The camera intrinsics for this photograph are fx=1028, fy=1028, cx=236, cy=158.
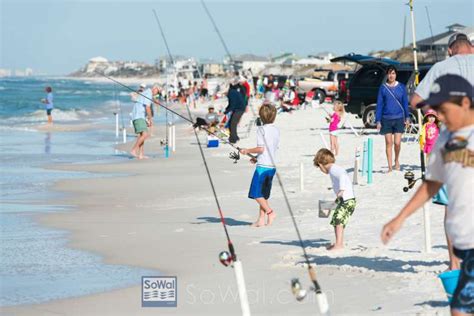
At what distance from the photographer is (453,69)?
7.03m

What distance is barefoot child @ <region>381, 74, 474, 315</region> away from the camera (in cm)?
480

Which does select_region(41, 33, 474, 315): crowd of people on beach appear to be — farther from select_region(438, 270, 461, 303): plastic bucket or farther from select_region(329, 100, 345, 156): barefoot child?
select_region(329, 100, 345, 156): barefoot child

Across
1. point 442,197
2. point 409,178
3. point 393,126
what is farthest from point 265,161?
point 393,126

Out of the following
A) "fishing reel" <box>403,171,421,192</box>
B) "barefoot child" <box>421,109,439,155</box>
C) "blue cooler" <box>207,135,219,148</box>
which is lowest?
"blue cooler" <box>207,135,219,148</box>

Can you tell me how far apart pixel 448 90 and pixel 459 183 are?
1.44ft

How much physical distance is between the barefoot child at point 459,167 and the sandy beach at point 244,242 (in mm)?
1497

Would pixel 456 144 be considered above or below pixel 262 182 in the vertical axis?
above

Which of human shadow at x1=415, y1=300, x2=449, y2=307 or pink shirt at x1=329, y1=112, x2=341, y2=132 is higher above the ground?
pink shirt at x1=329, y1=112, x2=341, y2=132

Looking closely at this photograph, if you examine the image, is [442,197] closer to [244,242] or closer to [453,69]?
[453,69]

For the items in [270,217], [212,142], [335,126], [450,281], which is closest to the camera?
[450,281]

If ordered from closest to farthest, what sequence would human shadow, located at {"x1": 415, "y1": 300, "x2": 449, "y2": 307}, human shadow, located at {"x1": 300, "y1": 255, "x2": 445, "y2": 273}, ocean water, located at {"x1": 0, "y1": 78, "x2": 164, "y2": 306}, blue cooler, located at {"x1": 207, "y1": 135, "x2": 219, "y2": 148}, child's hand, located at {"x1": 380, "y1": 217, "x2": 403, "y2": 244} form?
child's hand, located at {"x1": 380, "y1": 217, "x2": 403, "y2": 244}, human shadow, located at {"x1": 415, "y1": 300, "x2": 449, "y2": 307}, human shadow, located at {"x1": 300, "y1": 255, "x2": 445, "y2": 273}, ocean water, located at {"x1": 0, "y1": 78, "x2": 164, "y2": 306}, blue cooler, located at {"x1": 207, "y1": 135, "x2": 219, "y2": 148}

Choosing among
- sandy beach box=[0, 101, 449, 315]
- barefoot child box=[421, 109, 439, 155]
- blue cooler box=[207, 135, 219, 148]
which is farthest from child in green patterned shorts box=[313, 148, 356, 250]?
blue cooler box=[207, 135, 219, 148]

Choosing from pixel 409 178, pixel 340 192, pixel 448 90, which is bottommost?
pixel 409 178

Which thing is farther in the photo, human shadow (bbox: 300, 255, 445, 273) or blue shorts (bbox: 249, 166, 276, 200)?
blue shorts (bbox: 249, 166, 276, 200)
